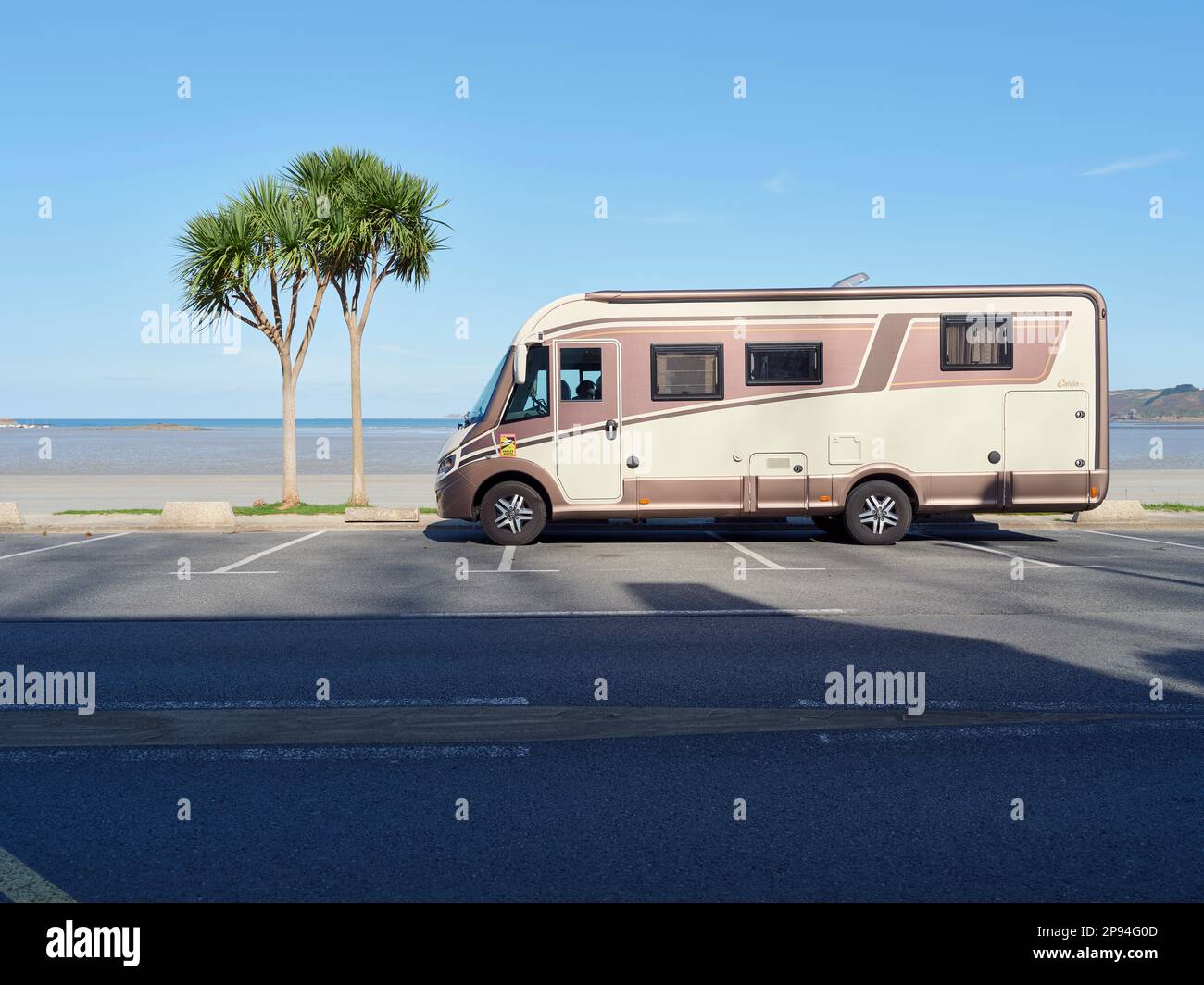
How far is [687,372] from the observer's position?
14.2 m

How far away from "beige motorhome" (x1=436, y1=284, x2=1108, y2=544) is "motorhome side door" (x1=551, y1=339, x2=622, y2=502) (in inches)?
0.8

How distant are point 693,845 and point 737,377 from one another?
10.9 m

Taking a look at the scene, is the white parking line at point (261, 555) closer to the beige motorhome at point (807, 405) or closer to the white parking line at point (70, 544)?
the beige motorhome at point (807, 405)

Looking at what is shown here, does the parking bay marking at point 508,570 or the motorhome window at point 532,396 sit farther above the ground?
the motorhome window at point 532,396

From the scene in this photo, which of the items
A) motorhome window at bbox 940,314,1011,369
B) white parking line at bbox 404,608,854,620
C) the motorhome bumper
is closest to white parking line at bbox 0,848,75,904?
white parking line at bbox 404,608,854,620

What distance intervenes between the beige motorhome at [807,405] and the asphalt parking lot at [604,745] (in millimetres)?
3808

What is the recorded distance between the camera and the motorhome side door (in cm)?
1411

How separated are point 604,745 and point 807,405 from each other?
9.84m

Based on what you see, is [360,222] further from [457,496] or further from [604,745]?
[604,745]

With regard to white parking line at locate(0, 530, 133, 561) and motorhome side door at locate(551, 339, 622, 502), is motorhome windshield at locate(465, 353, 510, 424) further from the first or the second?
white parking line at locate(0, 530, 133, 561)

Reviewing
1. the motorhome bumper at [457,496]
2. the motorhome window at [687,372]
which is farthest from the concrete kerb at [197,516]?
the motorhome window at [687,372]

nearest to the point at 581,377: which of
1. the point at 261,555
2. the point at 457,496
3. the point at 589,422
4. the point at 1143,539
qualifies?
the point at 589,422

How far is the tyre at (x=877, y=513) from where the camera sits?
14180 millimetres
